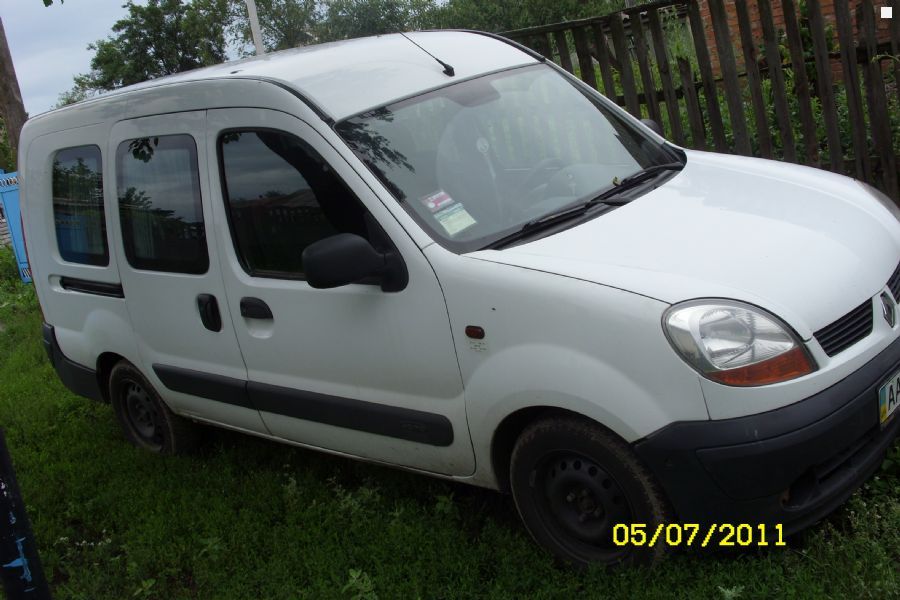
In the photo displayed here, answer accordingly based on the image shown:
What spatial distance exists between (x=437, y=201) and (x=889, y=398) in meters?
1.76

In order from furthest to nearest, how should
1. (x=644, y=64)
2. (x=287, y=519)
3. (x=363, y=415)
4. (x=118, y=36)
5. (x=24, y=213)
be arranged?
(x=118, y=36)
(x=644, y=64)
(x=24, y=213)
(x=287, y=519)
(x=363, y=415)

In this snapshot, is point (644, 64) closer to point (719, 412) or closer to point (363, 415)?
point (363, 415)

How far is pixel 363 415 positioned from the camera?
12.8 ft

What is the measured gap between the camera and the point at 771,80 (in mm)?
6547

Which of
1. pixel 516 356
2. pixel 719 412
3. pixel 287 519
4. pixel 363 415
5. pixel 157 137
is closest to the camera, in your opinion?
pixel 719 412

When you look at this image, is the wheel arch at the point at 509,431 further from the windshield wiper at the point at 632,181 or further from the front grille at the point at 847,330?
the windshield wiper at the point at 632,181

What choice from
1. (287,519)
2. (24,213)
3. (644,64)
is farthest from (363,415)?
(644,64)

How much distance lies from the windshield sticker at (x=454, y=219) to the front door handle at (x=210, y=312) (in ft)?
4.41

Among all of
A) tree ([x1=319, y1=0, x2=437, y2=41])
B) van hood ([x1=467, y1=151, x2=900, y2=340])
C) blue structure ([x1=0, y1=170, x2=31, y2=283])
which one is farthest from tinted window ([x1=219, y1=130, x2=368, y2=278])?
tree ([x1=319, y1=0, x2=437, y2=41])

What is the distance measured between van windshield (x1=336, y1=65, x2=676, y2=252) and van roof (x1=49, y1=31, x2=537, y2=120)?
0.07 m

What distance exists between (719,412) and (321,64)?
2311 mm

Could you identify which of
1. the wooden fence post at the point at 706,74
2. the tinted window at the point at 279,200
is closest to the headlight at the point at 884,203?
the tinted window at the point at 279,200

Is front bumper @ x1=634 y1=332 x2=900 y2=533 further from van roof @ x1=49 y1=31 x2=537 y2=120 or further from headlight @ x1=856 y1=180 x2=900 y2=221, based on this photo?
van roof @ x1=49 y1=31 x2=537 y2=120
